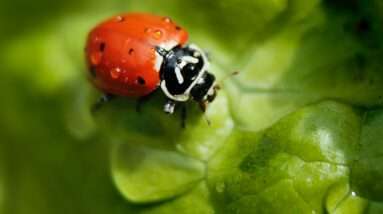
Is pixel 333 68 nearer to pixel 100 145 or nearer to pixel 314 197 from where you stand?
pixel 314 197

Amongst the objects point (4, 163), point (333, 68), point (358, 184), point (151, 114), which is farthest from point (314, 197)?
point (4, 163)

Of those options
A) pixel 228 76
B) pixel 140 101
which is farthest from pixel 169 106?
pixel 228 76

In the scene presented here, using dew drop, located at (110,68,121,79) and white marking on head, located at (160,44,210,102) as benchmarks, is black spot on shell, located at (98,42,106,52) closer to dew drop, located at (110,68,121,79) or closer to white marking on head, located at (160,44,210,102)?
dew drop, located at (110,68,121,79)

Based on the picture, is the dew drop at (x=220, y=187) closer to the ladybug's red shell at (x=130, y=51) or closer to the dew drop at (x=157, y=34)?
the ladybug's red shell at (x=130, y=51)

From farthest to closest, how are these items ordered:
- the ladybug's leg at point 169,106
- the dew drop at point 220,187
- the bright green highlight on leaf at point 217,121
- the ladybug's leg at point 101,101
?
the ladybug's leg at point 101,101 < the ladybug's leg at point 169,106 < the dew drop at point 220,187 < the bright green highlight on leaf at point 217,121

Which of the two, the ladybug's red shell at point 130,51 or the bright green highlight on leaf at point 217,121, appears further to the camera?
the ladybug's red shell at point 130,51

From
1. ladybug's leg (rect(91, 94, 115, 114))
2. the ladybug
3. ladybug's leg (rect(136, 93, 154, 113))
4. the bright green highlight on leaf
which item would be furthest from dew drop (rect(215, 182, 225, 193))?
ladybug's leg (rect(91, 94, 115, 114))

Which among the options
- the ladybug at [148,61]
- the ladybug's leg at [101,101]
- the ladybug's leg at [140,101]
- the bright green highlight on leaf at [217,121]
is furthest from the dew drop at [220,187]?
the ladybug's leg at [101,101]

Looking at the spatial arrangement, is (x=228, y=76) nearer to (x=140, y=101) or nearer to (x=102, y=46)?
(x=140, y=101)
